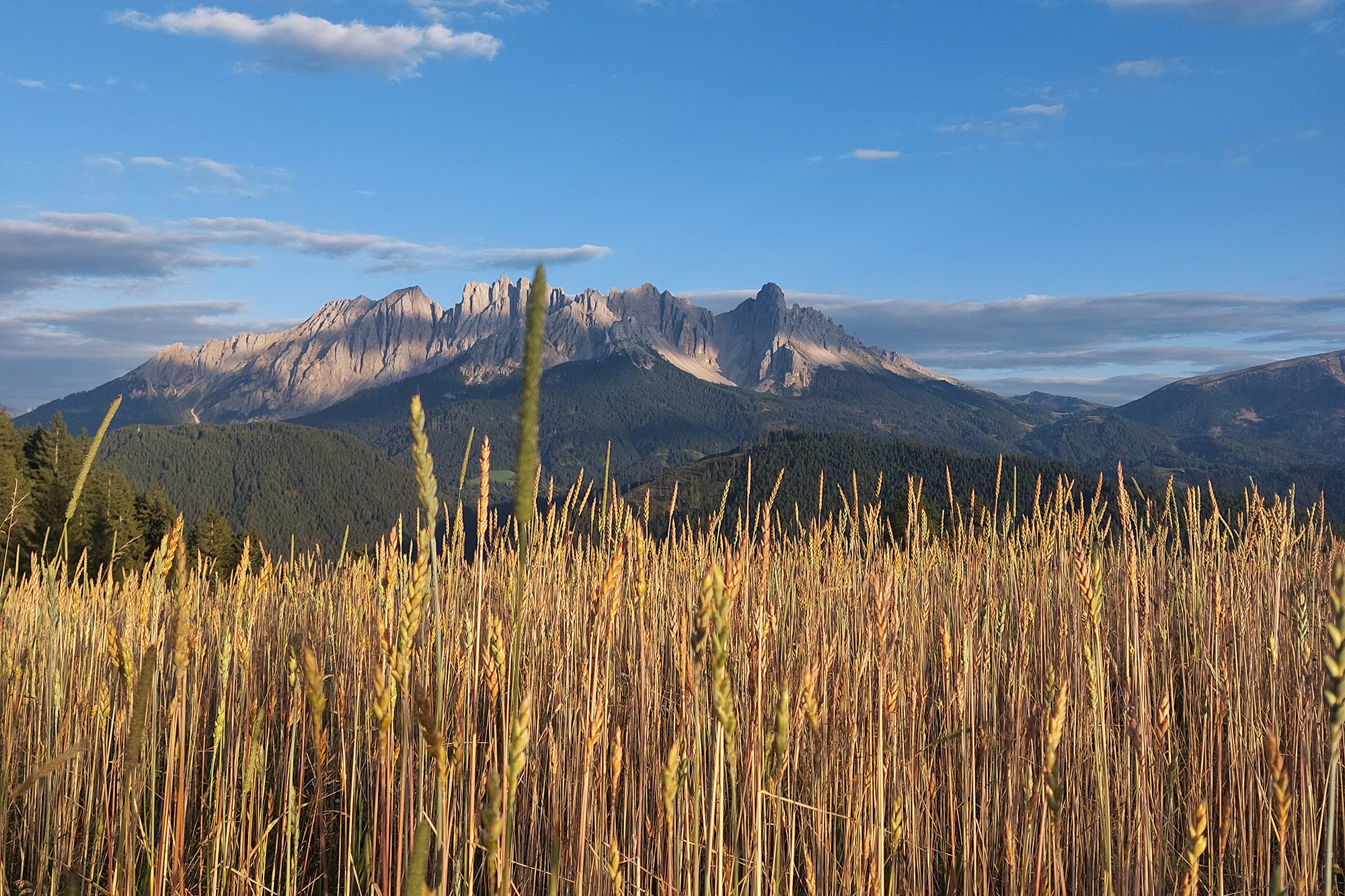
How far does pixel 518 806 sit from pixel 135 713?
5.89 feet

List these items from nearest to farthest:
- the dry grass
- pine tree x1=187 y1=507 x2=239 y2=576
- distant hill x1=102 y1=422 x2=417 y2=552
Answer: the dry grass < pine tree x1=187 y1=507 x2=239 y2=576 < distant hill x1=102 y1=422 x2=417 y2=552

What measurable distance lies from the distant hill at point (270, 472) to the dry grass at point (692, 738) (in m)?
139

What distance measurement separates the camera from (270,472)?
511 feet

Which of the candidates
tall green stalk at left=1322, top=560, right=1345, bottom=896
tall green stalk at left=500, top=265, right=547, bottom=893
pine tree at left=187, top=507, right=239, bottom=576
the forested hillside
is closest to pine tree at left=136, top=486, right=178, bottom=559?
the forested hillside

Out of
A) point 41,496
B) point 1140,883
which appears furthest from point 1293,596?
point 41,496

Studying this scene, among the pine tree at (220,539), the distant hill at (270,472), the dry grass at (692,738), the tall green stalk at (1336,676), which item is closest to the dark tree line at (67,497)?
the pine tree at (220,539)

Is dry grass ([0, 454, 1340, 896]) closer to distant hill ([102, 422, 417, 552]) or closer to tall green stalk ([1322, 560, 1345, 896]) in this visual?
tall green stalk ([1322, 560, 1345, 896])

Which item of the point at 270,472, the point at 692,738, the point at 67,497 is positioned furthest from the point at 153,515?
the point at 270,472

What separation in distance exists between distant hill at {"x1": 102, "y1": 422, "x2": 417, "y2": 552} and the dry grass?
138612mm

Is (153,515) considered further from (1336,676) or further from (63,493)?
(1336,676)

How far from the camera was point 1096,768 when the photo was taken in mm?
2285

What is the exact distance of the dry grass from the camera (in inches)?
59.1

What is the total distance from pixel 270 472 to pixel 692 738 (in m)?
171

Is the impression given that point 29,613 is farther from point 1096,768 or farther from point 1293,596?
point 1293,596
